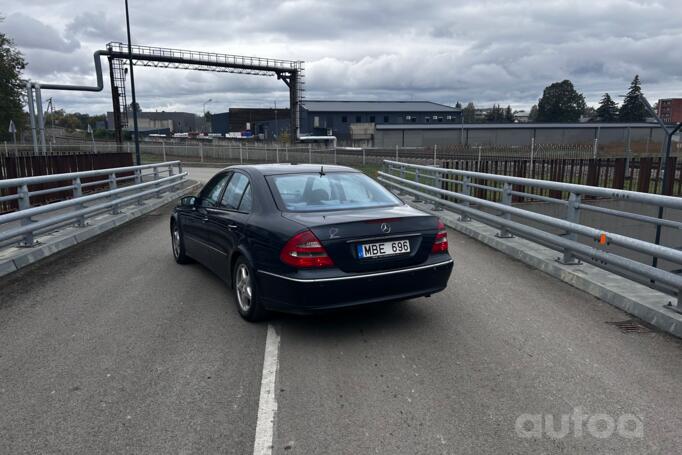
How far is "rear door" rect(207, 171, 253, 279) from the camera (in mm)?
5281

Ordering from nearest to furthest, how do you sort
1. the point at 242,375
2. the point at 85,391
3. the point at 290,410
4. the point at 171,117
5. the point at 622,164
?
the point at 290,410, the point at 85,391, the point at 242,375, the point at 622,164, the point at 171,117

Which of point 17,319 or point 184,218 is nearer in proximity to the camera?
point 17,319

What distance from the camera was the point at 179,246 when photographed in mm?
7488

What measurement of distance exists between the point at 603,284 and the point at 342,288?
124 inches

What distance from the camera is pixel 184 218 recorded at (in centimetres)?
705

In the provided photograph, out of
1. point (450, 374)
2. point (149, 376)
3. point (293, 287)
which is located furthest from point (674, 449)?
point (149, 376)

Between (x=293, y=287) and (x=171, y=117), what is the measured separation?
19428 centimetres

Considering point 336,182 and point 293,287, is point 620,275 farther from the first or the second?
point 293,287

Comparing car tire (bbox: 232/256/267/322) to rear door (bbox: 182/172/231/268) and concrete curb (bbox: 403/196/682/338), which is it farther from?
concrete curb (bbox: 403/196/682/338)

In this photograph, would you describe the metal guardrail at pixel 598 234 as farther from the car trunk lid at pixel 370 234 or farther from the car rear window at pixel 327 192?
the car rear window at pixel 327 192

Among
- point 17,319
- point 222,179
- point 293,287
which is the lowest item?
point 17,319

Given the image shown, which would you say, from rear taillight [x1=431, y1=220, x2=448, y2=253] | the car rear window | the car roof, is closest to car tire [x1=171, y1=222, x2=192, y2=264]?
the car roof

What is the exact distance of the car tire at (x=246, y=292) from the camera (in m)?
4.90

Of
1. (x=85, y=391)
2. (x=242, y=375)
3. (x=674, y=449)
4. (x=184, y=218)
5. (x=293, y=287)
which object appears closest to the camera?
(x=674, y=449)
